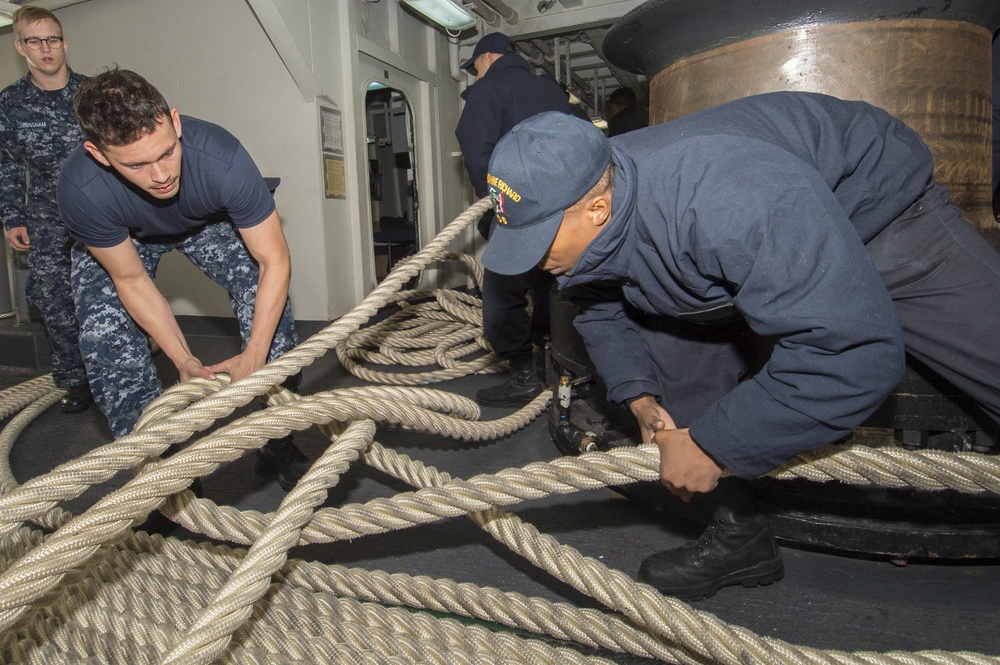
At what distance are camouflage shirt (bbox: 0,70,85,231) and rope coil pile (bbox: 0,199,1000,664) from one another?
2.02m

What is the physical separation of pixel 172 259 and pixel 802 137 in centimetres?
455

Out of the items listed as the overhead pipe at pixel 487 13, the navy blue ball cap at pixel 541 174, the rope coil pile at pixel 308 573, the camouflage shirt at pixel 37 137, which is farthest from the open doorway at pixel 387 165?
the navy blue ball cap at pixel 541 174

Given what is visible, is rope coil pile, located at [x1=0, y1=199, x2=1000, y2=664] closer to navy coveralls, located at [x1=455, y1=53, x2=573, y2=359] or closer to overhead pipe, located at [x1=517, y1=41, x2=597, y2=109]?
navy coveralls, located at [x1=455, y1=53, x2=573, y2=359]

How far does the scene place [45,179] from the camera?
2.95m

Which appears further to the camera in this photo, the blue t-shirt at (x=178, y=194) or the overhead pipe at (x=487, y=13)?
the overhead pipe at (x=487, y=13)

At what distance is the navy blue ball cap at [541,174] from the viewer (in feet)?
3.38

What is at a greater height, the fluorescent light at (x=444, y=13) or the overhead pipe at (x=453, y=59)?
the fluorescent light at (x=444, y=13)

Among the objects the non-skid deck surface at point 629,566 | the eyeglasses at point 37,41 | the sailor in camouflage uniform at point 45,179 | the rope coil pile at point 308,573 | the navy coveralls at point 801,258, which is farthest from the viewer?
the sailor in camouflage uniform at point 45,179

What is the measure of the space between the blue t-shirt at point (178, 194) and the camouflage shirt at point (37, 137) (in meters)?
1.45

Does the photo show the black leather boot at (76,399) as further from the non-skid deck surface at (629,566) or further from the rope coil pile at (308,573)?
the rope coil pile at (308,573)

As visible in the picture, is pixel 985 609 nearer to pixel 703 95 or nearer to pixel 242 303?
pixel 703 95

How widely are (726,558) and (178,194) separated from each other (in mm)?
1755

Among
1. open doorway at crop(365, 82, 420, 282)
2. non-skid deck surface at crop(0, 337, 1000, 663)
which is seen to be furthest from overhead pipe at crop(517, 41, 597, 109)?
non-skid deck surface at crop(0, 337, 1000, 663)

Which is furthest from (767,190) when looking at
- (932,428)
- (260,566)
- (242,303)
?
(242,303)
